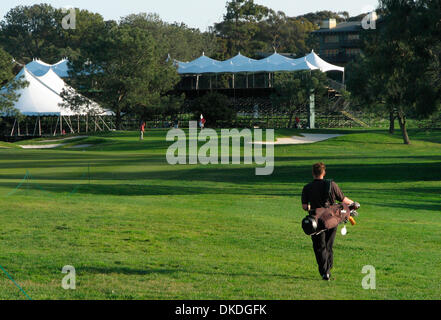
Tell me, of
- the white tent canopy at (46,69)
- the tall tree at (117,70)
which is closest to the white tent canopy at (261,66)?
the tall tree at (117,70)

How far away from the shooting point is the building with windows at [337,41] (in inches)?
5234

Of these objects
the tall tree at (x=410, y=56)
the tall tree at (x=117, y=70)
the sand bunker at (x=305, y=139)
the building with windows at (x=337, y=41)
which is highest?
the building with windows at (x=337, y=41)

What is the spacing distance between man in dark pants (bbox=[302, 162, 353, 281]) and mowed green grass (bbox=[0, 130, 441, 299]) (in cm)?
32

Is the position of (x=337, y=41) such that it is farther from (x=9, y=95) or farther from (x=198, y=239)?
(x=198, y=239)

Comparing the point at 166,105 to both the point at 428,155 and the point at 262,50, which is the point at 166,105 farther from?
the point at 262,50

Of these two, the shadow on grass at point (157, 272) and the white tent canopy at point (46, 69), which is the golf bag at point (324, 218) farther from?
the white tent canopy at point (46, 69)

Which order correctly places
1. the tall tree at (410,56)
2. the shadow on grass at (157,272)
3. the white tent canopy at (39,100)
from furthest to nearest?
the white tent canopy at (39,100)
the tall tree at (410,56)
the shadow on grass at (157,272)

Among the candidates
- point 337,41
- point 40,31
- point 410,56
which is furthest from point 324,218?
point 40,31

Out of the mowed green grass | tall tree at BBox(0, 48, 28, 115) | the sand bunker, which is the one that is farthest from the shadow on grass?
Answer: tall tree at BBox(0, 48, 28, 115)

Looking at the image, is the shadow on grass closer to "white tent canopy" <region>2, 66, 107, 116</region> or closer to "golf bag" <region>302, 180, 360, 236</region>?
"golf bag" <region>302, 180, 360, 236</region>

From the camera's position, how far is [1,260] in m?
12.0

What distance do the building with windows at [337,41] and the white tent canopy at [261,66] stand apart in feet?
144

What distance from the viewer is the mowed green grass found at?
10547mm
